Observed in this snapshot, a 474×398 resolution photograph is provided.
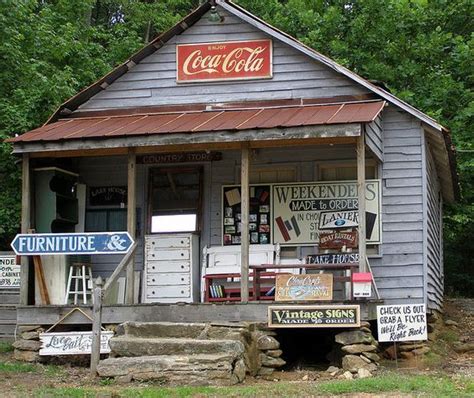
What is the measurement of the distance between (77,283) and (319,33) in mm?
11199

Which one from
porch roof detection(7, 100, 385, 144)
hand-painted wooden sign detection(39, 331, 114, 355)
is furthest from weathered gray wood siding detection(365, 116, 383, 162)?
hand-painted wooden sign detection(39, 331, 114, 355)

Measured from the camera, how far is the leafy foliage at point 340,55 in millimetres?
19891

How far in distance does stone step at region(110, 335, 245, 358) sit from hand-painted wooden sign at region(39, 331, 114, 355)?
1.01 meters

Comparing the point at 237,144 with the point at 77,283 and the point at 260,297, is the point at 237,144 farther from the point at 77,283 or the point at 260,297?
the point at 77,283

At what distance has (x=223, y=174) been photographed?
15844mm

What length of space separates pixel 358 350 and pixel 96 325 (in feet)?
12.9

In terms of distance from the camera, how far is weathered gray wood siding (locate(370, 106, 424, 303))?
47.4 ft

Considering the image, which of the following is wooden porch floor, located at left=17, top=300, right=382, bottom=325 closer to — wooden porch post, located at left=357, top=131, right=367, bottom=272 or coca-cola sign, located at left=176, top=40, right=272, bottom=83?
wooden porch post, located at left=357, top=131, right=367, bottom=272

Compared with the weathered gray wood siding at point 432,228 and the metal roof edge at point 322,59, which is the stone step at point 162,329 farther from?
the metal roof edge at point 322,59

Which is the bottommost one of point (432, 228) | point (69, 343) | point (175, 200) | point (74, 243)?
point (69, 343)

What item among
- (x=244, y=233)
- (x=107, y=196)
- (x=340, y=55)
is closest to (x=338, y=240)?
(x=244, y=233)

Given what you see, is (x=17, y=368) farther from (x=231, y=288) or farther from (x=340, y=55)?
(x=340, y=55)

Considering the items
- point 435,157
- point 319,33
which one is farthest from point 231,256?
point 319,33

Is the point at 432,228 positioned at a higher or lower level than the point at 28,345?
higher
